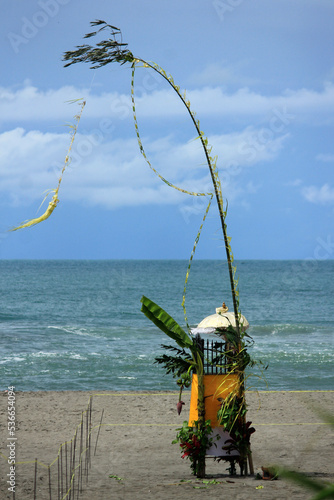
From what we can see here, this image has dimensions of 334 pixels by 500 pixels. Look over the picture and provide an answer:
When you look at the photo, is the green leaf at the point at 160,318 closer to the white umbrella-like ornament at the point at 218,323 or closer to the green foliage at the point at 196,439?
the white umbrella-like ornament at the point at 218,323

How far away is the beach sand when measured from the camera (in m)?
7.12

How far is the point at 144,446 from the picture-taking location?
379 inches

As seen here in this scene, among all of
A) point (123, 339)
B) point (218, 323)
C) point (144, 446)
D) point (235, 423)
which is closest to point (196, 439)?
point (235, 423)

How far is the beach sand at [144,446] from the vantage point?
7121 mm

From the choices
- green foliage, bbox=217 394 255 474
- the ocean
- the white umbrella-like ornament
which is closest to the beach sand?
green foliage, bbox=217 394 255 474

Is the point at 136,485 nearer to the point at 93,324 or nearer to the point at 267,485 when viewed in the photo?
the point at 267,485

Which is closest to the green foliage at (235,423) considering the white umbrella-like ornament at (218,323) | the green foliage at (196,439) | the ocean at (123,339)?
the green foliage at (196,439)

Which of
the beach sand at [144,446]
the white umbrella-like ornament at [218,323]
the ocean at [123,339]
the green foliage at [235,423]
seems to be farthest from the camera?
the ocean at [123,339]

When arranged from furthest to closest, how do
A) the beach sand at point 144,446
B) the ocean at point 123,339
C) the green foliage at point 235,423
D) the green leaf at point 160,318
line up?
the ocean at point 123,339 < the green foliage at point 235,423 < the beach sand at point 144,446 < the green leaf at point 160,318

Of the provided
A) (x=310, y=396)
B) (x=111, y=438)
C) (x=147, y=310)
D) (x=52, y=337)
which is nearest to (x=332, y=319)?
(x=52, y=337)

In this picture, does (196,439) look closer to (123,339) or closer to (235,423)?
(235,423)

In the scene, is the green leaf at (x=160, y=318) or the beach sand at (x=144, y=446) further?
the beach sand at (x=144, y=446)

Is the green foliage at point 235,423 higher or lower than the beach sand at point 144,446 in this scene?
higher

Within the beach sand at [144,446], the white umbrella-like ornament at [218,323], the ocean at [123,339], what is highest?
the white umbrella-like ornament at [218,323]
